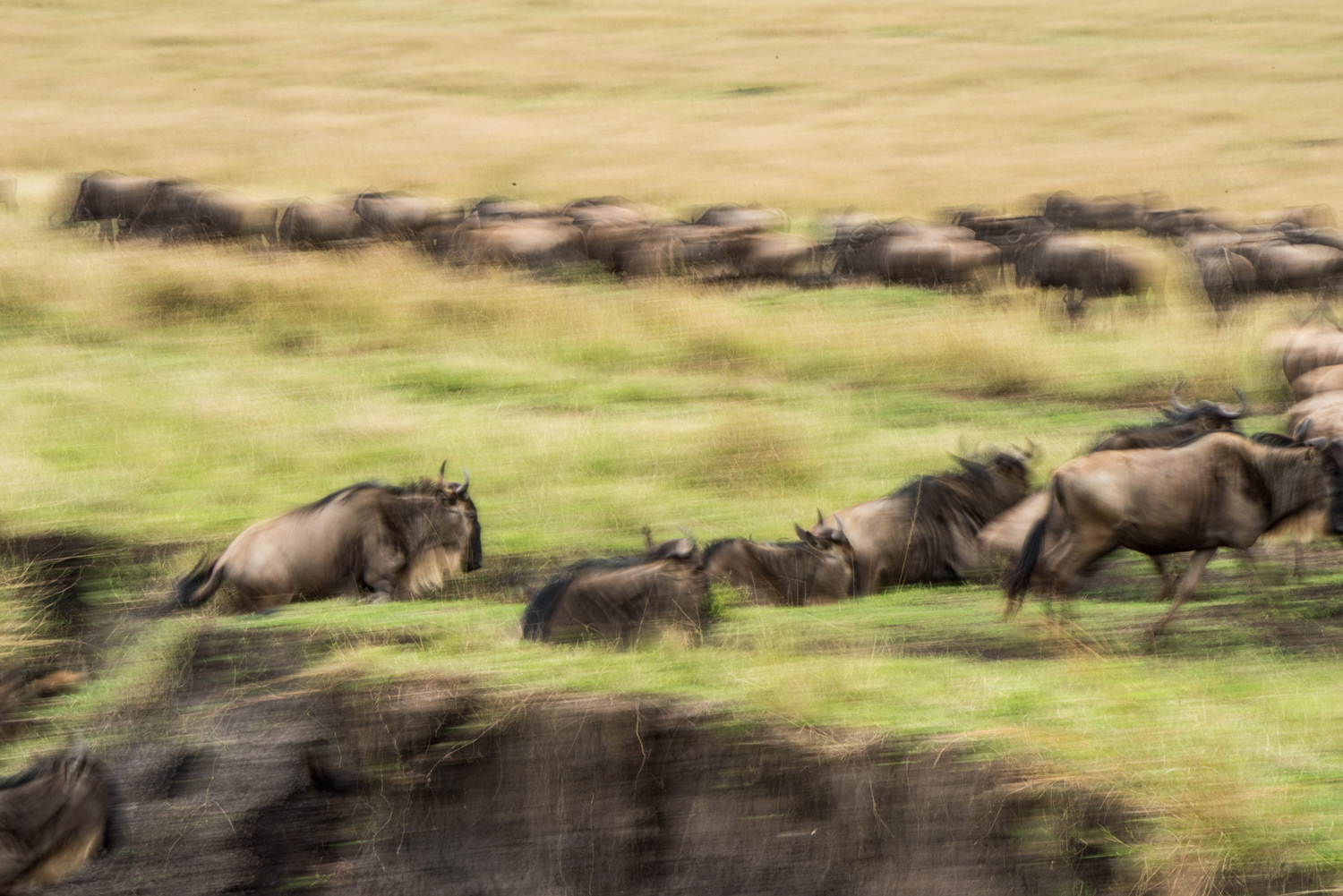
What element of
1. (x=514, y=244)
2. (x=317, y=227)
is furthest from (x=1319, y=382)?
(x=317, y=227)

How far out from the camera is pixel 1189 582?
15.5ft

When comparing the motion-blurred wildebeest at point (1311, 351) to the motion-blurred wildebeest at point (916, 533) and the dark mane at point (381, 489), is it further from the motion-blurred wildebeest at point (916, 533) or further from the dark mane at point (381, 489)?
the dark mane at point (381, 489)

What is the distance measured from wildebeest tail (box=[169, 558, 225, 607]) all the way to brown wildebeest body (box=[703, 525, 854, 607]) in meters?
1.96

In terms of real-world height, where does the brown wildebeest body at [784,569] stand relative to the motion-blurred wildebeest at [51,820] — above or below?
above

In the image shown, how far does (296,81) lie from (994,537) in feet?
97.8

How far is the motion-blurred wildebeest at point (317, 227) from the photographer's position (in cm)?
1393

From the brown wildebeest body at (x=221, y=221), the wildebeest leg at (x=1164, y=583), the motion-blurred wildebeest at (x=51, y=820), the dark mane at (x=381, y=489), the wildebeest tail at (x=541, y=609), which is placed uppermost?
the brown wildebeest body at (x=221, y=221)

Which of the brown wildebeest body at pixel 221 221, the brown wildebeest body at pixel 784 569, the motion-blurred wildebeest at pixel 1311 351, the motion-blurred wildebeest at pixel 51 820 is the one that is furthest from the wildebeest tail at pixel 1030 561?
the brown wildebeest body at pixel 221 221

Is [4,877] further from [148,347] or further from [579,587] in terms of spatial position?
[148,347]

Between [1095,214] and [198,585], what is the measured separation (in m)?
13.3

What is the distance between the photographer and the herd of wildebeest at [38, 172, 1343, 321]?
37.9ft

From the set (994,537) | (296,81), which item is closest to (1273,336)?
(994,537)

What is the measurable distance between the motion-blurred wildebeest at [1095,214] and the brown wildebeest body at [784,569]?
10919 mm

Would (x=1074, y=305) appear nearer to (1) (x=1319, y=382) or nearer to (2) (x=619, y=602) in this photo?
(1) (x=1319, y=382)
